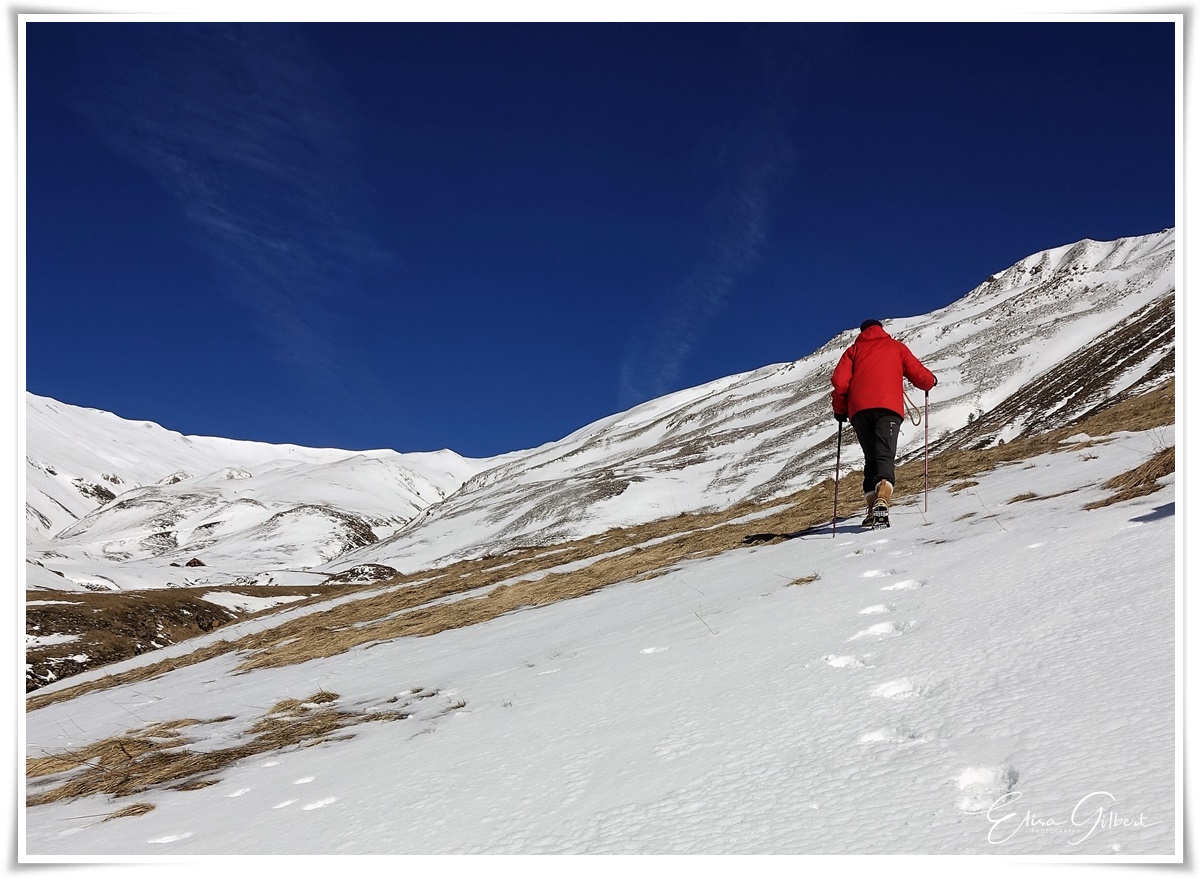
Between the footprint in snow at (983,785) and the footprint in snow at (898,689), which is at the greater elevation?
the footprint in snow at (898,689)

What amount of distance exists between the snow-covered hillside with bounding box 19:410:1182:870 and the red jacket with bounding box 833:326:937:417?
2.19 metres

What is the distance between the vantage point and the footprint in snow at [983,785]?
7.39 ft

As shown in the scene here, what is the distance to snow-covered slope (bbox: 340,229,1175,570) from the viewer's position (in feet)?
140

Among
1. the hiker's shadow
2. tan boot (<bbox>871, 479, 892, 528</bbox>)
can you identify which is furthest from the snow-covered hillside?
the hiker's shadow

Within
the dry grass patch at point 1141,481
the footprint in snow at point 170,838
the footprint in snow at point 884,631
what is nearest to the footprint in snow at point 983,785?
the footprint in snow at point 884,631

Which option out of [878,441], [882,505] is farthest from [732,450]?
[882,505]

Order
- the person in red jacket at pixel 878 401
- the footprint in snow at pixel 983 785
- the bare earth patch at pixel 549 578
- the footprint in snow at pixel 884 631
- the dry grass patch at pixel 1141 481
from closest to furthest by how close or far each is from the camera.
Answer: the footprint in snow at pixel 983 785 < the footprint in snow at pixel 884 631 < the dry grass patch at pixel 1141 481 < the person in red jacket at pixel 878 401 < the bare earth patch at pixel 549 578

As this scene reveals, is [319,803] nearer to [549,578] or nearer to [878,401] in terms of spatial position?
[878,401]

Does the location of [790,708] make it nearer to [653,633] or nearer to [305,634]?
[653,633]

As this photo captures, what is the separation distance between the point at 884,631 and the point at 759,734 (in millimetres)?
1430

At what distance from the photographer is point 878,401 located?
334 inches

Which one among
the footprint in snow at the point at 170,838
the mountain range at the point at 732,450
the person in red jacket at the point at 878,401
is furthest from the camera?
the mountain range at the point at 732,450

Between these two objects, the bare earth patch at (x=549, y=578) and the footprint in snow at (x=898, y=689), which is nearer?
the footprint in snow at (x=898, y=689)

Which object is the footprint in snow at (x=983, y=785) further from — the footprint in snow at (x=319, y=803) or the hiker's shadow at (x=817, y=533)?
the hiker's shadow at (x=817, y=533)
